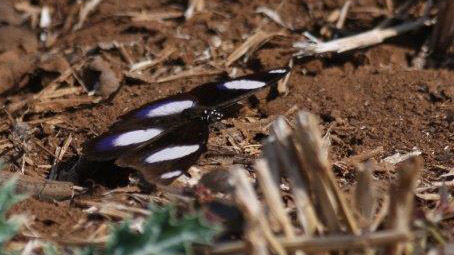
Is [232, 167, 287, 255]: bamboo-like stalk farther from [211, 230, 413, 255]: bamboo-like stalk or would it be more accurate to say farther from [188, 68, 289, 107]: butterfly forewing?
[188, 68, 289, 107]: butterfly forewing

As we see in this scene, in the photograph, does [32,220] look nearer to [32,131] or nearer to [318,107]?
[32,131]

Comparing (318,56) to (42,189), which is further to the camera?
(318,56)

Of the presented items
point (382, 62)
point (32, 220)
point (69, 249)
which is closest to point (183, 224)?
point (69, 249)

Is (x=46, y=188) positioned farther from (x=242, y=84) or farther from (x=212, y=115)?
(x=242, y=84)

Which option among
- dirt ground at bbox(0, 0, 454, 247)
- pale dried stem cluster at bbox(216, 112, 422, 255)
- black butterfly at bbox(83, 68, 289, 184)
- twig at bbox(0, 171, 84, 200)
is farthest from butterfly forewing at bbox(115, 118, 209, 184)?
pale dried stem cluster at bbox(216, 112, 422, 255)

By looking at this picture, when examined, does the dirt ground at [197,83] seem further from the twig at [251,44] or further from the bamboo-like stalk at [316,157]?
the bamboo-like stalk at [316,157]

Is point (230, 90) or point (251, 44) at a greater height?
point (230, 90)

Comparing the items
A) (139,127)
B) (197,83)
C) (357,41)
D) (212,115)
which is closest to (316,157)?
(139,127)
